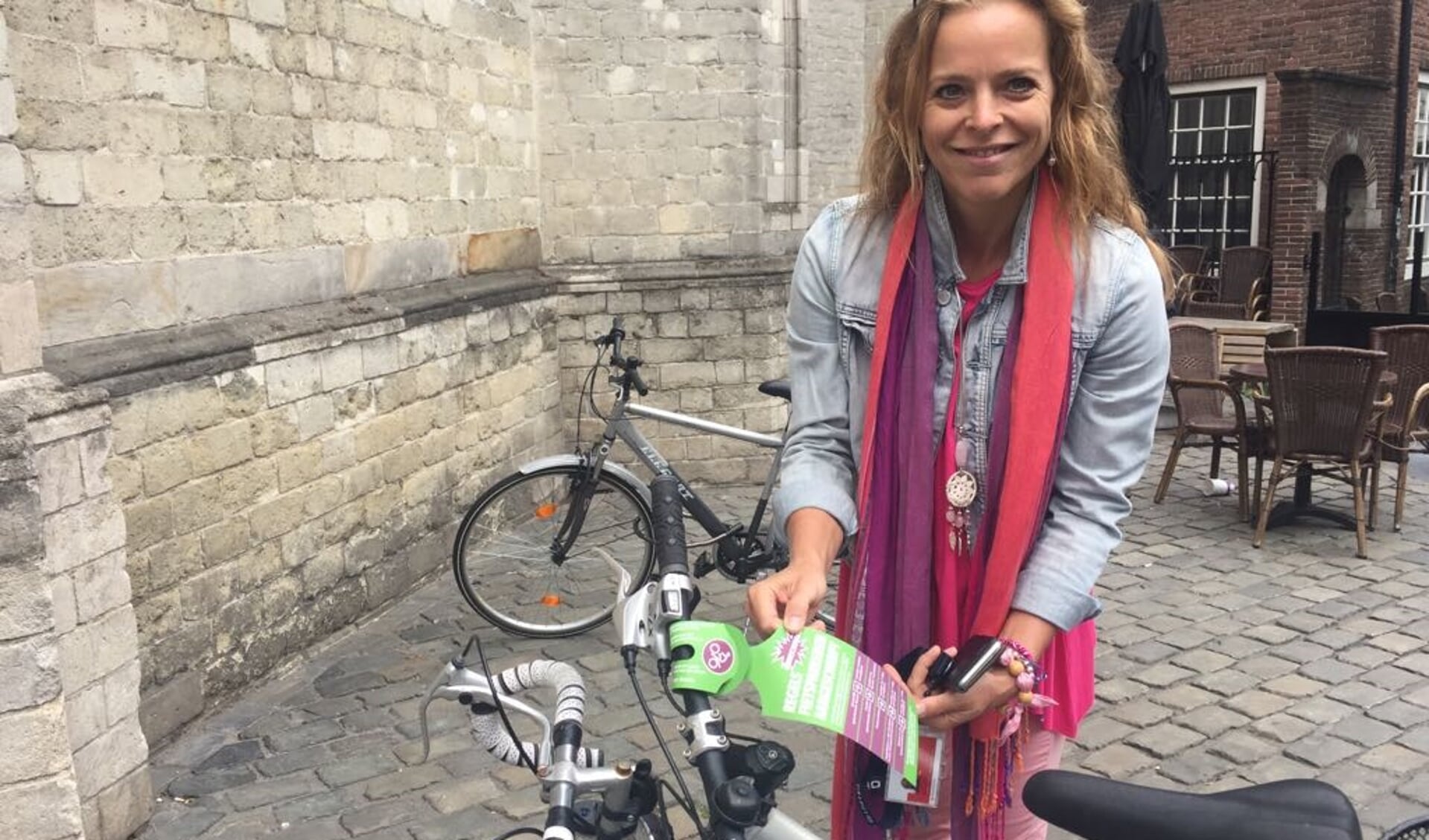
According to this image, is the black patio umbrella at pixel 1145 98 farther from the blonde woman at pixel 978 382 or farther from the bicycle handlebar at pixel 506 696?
the bicycle handlebar at pixel 506 696

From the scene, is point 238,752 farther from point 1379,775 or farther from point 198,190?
point 1379,775

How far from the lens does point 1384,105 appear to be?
15383 mm

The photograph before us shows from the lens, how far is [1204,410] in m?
7.60

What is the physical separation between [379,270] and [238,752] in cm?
277

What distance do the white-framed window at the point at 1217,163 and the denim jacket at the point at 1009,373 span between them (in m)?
14.1

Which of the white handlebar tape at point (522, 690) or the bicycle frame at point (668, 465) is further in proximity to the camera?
the bicycle frame at point (668, 465)

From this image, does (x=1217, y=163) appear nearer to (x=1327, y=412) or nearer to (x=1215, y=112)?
(x=1215, y=112)

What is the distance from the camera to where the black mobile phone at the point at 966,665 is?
168 cm

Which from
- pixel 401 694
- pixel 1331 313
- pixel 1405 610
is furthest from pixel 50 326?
pixel 1331 313

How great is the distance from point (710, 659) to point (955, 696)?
0.37 m

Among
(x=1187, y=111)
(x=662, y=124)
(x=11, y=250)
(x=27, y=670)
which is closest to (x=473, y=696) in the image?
(x=27, y=670)

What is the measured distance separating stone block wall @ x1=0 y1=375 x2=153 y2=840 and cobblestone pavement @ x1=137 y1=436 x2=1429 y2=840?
0.35 metres

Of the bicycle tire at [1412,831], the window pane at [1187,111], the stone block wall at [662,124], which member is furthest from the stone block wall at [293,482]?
the window pane at [1187,111]

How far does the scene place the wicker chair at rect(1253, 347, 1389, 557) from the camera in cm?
629
